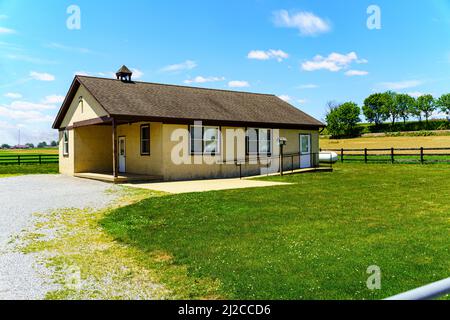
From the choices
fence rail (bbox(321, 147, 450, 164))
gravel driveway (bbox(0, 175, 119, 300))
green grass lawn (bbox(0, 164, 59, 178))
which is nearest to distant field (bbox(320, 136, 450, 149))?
fence rail (bbox(321, 147, 450, 164))

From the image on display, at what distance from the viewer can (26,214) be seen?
995 centimetres

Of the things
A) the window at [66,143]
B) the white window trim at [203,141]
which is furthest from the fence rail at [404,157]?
the window at [66,143]

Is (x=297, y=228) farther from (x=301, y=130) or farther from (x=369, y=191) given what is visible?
(x=301, y=130)

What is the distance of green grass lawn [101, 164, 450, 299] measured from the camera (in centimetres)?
486

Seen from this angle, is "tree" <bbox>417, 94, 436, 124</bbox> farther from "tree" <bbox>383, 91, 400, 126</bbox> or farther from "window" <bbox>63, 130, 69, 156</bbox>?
"window" <bbox>63, 130, 69, 156</bbox>

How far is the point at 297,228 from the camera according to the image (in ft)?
25.5

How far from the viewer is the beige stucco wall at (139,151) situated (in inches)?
740

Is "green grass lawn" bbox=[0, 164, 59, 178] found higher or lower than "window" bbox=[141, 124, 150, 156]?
lower

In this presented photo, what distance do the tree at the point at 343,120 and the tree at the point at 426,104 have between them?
23.8 m

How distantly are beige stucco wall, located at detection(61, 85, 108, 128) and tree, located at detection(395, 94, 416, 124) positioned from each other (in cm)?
10835

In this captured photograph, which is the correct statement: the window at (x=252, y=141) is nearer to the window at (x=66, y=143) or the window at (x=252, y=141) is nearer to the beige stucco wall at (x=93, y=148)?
the beige stucco wall at (x=93, y=148)

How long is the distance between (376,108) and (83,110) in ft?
359

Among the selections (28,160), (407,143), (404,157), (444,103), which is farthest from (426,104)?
(28,160)
